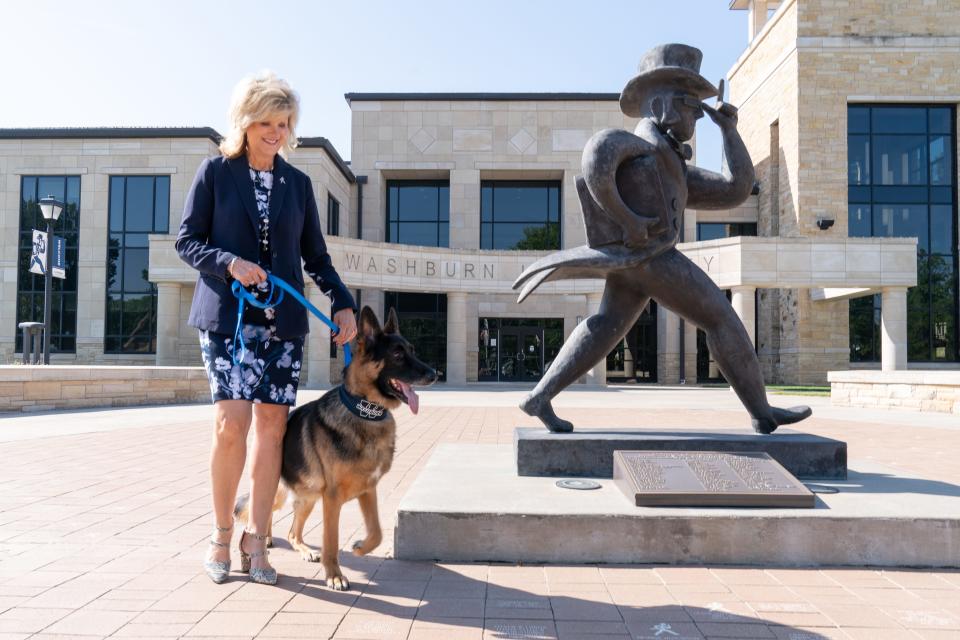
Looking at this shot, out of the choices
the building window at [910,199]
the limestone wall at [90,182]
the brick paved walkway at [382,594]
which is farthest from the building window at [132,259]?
the building window at [910,199]

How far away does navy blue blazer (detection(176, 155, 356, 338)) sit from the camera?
10.5 ft

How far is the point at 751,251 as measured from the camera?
22.5 m

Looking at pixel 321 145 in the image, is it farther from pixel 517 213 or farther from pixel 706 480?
pixel 706 480

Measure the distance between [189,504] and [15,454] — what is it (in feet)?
12.5

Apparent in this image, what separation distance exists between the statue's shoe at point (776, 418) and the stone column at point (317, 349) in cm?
1814

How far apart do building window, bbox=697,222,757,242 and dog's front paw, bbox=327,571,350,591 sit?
108 feet

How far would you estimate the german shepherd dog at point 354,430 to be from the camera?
10.4 feet

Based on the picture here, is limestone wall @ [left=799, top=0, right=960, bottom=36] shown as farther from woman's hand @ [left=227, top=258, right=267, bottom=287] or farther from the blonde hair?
woman's hand @ [left=227, top=258, right=267, bottom=287]

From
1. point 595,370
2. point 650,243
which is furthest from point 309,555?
point 595,370

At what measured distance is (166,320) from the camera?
79.0ft

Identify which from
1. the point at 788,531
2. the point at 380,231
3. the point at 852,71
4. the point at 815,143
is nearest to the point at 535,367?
the point at 380,231

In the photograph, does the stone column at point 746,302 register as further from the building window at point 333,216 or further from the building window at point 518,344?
the building window at point 333,216

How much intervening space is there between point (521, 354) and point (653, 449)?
25.4 metres

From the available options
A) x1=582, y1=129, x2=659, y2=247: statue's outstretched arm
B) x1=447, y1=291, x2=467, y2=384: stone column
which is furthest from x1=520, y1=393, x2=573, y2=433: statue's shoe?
x1=447, y1=291, x2=467, y2=384: stone column
